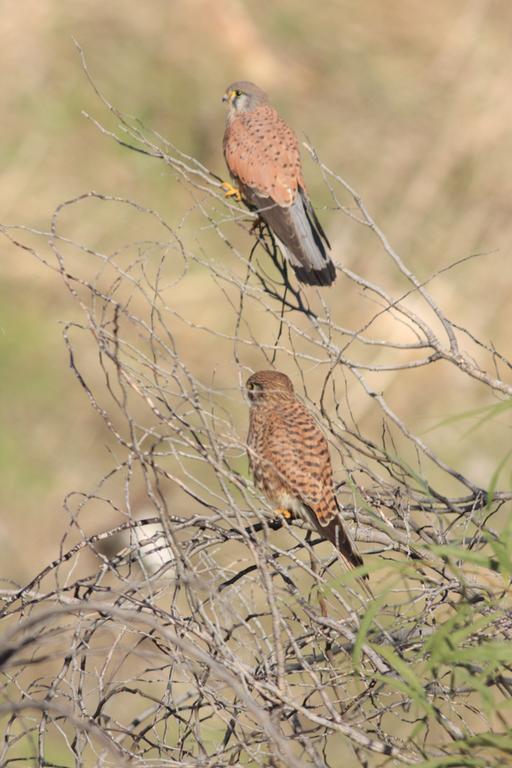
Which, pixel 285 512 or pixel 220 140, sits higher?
pixel 220 140

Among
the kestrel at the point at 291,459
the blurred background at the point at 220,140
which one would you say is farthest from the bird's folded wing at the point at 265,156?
the blurred background at the point at 220,140

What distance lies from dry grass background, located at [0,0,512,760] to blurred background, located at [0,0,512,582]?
0.01 metres

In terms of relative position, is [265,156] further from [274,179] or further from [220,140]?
[220,140]

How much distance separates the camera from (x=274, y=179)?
13.6ft

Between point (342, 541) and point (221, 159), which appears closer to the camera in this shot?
point (342, 541)

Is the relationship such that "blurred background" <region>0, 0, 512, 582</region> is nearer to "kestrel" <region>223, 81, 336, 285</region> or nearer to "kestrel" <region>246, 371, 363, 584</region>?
"kestrel" <region>223, 81, 336, 285</region>

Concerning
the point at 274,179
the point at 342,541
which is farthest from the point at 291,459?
the point at 274,179

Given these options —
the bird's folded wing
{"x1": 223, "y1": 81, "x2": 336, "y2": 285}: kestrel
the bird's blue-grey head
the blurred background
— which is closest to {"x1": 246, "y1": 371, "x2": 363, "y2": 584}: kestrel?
{"x1": 223, "y1": 81, "x2": 336, "y2": 285}: kestrel

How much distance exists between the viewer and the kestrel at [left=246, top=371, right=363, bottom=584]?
2967 millimetres

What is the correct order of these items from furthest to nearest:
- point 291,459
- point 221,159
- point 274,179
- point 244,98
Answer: point 221,159 < point 244,98 < point 274,179 < point 291,459

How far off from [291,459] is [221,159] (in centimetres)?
486

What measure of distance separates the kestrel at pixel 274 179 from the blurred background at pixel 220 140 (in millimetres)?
2161

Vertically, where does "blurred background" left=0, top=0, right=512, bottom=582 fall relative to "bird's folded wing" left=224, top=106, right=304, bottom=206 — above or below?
above

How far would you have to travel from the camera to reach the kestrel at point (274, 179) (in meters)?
3.73
